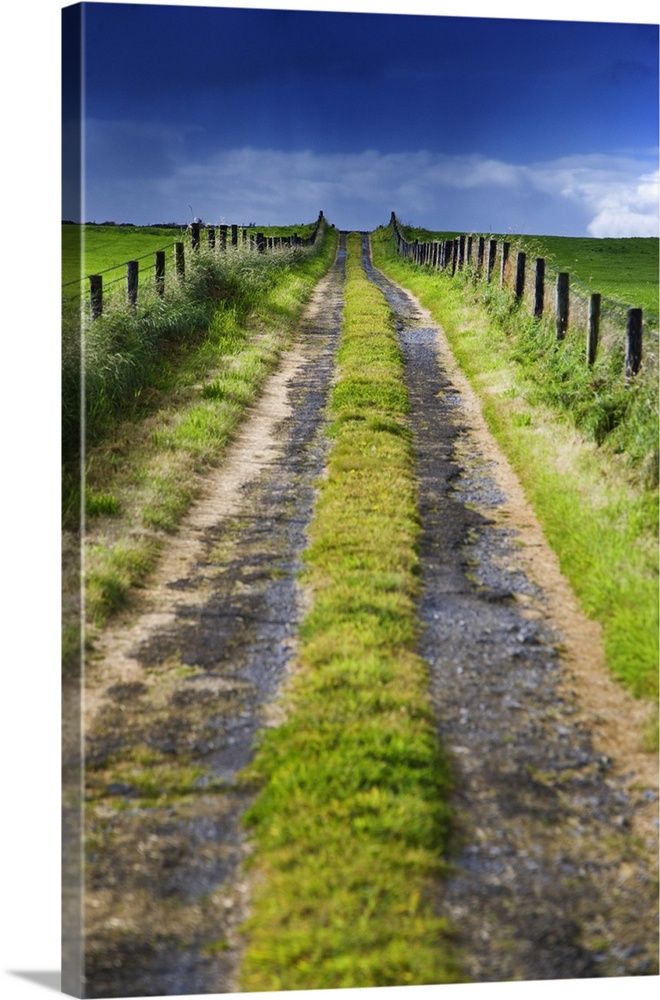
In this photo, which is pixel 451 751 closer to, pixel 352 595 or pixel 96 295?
pixel 352 595

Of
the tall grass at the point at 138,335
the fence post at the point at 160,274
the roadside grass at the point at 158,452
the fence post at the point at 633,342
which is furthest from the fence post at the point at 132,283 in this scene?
the fence post at the point at 633,342

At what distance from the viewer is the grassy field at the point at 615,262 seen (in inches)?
277

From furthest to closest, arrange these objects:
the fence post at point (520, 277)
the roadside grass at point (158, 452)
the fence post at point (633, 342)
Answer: the fence post at point (520, 277) → the fence post at point (633, 342) → the roadside grass at point (158, 452)

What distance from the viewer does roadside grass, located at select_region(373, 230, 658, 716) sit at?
5.81m

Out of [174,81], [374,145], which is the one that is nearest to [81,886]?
[174,81]

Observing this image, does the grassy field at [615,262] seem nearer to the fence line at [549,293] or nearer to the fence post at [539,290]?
the fence line at [549,293]

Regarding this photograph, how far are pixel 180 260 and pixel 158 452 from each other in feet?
26.6

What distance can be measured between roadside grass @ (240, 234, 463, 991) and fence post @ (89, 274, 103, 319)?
4.17 m

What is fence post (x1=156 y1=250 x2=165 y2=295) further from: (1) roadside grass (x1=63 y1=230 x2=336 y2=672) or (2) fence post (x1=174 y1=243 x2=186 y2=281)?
(2) fence post (x1=174 y1=243 x2=186 y2=281)

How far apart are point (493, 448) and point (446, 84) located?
516 centimetres

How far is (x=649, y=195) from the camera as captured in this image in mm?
6008

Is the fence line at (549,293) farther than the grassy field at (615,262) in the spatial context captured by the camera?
Yes

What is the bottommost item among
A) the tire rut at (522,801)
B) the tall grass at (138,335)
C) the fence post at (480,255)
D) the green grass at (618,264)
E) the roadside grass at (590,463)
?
the tire rut at (522,801)

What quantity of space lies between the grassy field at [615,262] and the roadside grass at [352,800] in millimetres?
2559
